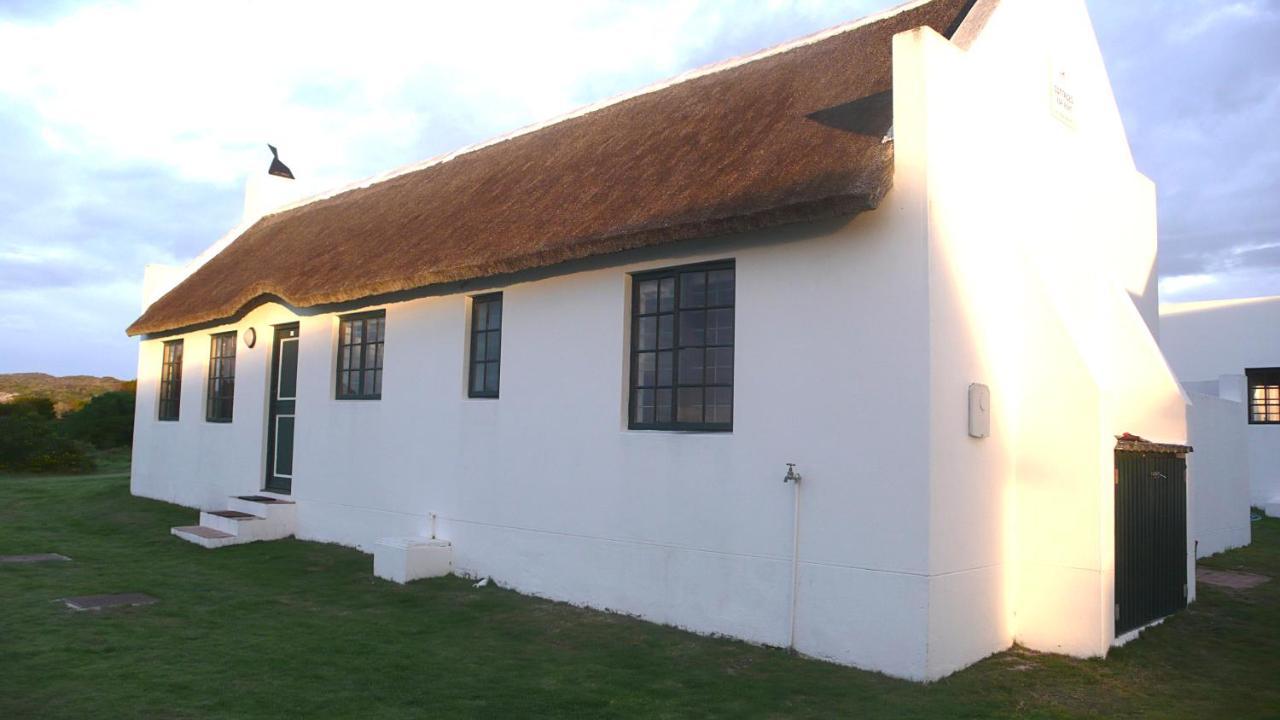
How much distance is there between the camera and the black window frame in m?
16.1

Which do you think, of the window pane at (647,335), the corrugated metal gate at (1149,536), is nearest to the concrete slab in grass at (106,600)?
the window pane at (647,335)

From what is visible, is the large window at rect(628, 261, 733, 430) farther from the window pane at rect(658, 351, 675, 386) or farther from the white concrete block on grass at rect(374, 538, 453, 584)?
the white concrete block on grass at rect(374, 538, 453, 584)

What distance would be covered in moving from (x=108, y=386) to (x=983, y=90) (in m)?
50.8

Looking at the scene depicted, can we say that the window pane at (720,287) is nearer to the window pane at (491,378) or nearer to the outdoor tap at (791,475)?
the outdoor tap at (791,475)

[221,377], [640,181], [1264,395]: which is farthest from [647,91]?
[1264,395]

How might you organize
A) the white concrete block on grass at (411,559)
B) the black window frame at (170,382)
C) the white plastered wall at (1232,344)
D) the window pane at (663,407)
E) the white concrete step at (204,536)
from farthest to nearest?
the white plastered wall at (1232,344) < the black window frame at (170,382) < the white concrete step at (204,536) < the white concrete block on grass at (411,559) < the window pane at (663,407)

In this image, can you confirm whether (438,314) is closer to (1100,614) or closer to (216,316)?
(216,316)

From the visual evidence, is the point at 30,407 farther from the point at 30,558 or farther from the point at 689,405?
the point at 689,405

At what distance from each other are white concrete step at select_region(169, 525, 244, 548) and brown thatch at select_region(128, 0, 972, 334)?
120 inches

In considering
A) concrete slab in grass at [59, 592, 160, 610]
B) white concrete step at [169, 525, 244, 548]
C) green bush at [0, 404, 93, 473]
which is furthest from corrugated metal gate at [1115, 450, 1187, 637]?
green bush at [0, 404, 93, 473]

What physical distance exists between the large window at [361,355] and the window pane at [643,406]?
4275 mm

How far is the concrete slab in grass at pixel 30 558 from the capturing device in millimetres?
10182

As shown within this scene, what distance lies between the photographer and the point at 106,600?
331 inches

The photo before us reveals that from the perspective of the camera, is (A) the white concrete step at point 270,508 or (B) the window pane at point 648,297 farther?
(A) the white concrete step at point 270,508
